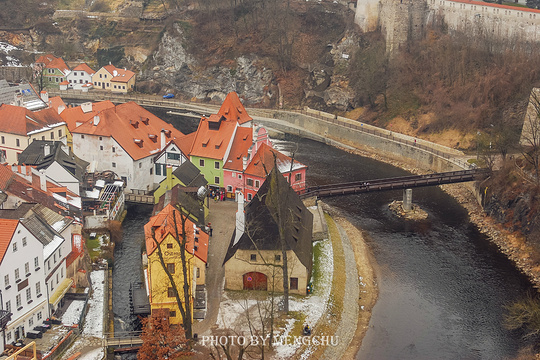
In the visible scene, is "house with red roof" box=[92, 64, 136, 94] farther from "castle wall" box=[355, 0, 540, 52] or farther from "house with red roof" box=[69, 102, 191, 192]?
"house with red roof" box=[69, 102, 191, 192]

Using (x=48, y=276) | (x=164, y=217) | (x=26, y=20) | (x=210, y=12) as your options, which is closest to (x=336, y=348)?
(x=164, y=217)

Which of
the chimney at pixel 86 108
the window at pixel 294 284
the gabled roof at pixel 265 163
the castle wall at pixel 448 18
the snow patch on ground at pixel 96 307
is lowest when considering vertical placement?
the snow patch on ground at pixel 96 307

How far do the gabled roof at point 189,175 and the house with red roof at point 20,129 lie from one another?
56.6 feet

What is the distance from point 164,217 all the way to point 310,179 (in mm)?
28702

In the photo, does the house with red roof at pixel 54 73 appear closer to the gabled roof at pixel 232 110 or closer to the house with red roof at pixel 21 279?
the gabled roof at pixel 232 110

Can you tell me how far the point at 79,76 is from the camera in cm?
11694

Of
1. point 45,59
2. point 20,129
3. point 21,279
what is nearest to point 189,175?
point 20,129

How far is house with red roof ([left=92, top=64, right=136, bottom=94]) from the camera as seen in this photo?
374 feet

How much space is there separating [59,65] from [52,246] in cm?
8365

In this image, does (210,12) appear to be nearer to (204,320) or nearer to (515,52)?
(515,52)

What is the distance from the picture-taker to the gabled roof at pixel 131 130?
63.6 metres

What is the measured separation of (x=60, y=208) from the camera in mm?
49438

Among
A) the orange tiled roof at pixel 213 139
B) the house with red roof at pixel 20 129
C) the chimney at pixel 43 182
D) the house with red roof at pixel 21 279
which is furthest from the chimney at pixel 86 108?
the house with red roof at pixel 21 279

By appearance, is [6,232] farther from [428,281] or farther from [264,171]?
[428,281]
